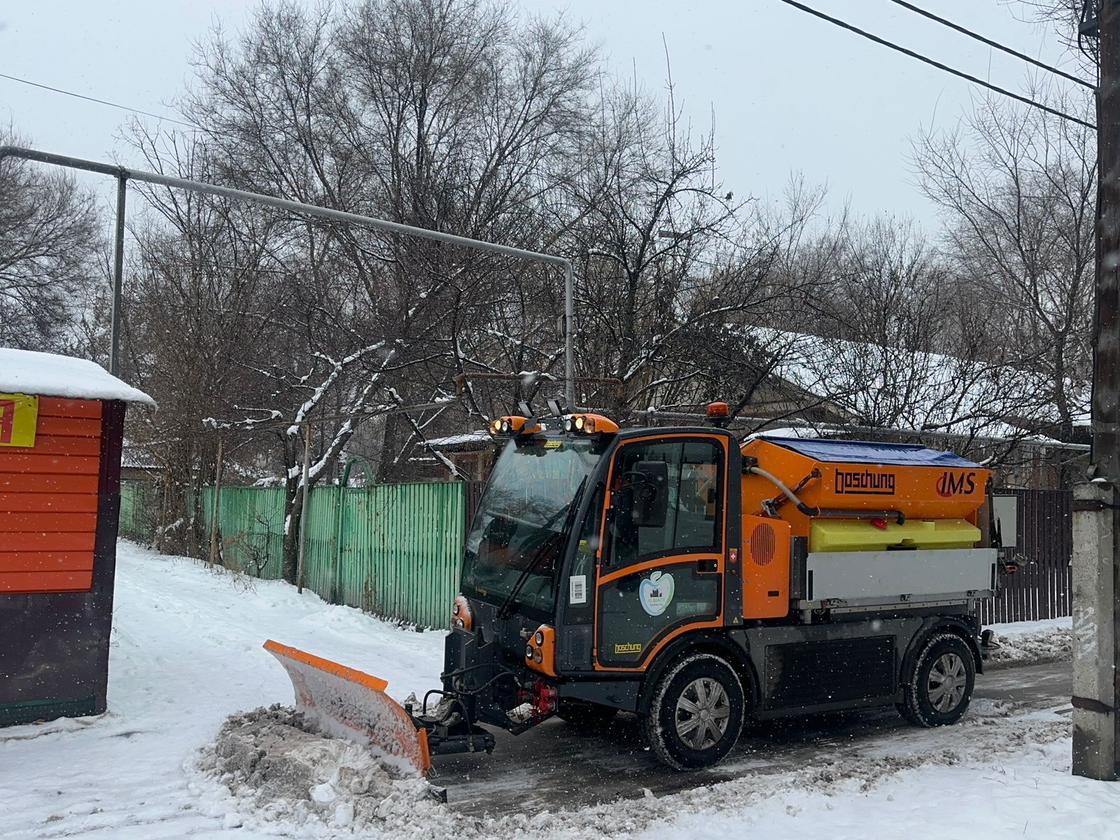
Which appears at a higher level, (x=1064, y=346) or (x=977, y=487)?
(x=1064, y=346)

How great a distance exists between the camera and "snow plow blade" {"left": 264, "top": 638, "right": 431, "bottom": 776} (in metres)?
6.00

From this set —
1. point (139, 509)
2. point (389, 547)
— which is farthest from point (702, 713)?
point (139, 509)

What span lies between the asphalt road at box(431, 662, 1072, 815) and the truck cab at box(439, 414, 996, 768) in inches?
9.0

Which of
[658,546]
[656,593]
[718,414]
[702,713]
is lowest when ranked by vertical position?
[702,713]

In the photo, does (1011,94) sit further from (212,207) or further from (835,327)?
(212,207)

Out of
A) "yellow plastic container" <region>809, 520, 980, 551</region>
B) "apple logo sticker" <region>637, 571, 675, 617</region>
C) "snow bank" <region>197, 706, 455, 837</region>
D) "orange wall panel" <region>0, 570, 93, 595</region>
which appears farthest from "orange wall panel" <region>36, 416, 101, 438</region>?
"yellow plastic container" <region>809, 520, 980, 551</region>

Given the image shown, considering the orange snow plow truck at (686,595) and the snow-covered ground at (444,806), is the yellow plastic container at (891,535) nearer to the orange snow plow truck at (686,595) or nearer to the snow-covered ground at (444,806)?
the orange snow plow truck at (686,595)

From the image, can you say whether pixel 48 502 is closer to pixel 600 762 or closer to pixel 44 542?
pixel 44 542

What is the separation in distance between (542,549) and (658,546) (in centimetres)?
83

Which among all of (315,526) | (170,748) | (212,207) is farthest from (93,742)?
(212,207)

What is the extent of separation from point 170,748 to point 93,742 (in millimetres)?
645

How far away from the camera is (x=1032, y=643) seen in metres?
12.8

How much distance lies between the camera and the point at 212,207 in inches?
882

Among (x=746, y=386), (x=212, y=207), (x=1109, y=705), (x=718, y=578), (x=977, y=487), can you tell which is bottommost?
(x=1109, y=705)
